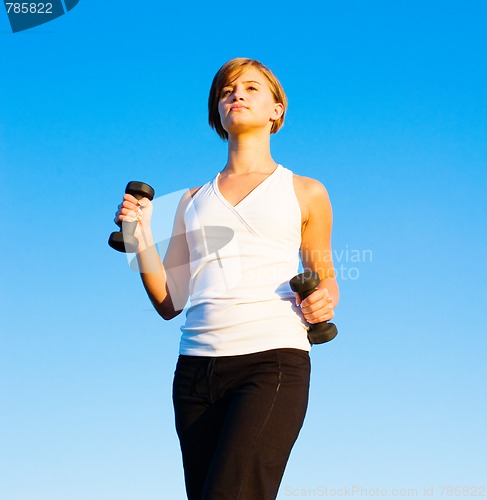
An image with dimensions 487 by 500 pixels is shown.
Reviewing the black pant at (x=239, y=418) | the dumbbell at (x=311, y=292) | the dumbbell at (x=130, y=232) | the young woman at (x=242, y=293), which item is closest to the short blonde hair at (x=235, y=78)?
the young woman at (x=242, y=293)

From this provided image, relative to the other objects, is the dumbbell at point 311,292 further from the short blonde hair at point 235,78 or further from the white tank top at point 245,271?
the short blonde hair at point 235,78

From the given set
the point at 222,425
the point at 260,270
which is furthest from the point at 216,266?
the point at 222,425

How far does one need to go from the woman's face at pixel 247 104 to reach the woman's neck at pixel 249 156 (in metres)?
0.07

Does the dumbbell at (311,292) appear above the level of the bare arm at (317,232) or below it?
below

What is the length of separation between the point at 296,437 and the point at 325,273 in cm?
113

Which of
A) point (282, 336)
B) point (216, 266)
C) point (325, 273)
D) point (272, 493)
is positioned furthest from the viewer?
point (325, 273)

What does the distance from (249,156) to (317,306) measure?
1273 millimetres

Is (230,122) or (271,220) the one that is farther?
(230,122)

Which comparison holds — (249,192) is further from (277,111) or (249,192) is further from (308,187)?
(277,111)

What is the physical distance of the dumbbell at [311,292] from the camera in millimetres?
4281

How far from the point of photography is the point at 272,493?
13.3 feet

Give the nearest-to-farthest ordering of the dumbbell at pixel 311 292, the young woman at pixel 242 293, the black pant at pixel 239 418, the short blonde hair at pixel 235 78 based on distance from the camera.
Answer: the black pant at pixel 239 418 < the young woman at pixel 242 293 < the dumbbell at pixel 311 292 < the short blonde hair at pixel 235 78

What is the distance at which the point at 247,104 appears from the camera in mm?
5113

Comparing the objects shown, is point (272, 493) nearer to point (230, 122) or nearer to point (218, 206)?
point (218, 206)
